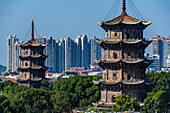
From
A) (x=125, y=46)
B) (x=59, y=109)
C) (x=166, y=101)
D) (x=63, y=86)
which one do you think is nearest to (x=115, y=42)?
(x=125, y=46)

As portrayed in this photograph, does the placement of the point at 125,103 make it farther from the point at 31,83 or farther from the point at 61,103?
the point at 31,83

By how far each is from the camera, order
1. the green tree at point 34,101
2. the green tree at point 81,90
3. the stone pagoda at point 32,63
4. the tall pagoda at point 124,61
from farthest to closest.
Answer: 1. the stone pagoda at point 32,63
2. the green tree at point 81,90
3. the green tree at point 34,101
4. the tall pagoda at point 124,61

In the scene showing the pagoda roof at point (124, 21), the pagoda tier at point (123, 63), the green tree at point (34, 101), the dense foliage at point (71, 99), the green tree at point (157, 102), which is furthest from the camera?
the green tree at point (34, 101)

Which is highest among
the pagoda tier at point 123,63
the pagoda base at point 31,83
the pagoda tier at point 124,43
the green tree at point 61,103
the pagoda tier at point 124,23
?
the pagoda tier at point 124,23

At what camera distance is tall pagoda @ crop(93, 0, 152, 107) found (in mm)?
49438

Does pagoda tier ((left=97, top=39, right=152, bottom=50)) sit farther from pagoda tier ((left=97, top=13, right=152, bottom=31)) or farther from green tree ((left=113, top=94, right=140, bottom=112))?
green tree ((left=113, top=94, right=140, bottom=112))

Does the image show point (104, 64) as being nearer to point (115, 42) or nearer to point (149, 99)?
point (115, 42)

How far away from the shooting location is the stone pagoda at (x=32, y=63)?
79000mm

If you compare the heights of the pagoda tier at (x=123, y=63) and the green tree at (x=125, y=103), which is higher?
the pagoda tier at (x=123, y=63)

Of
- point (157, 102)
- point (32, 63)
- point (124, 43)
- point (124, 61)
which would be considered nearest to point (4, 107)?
point (124, 61)

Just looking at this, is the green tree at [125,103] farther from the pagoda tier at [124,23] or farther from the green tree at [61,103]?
the green tree at [61,103]

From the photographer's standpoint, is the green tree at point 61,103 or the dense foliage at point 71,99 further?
the green tree at point 61,103

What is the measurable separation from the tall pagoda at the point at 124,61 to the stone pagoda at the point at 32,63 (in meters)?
30.1

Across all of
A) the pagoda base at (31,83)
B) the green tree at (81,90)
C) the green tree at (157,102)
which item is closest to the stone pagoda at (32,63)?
the pagoda base at (31,83)
